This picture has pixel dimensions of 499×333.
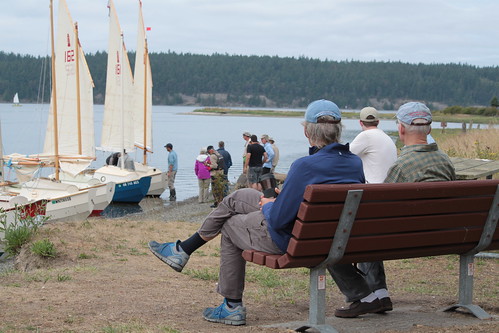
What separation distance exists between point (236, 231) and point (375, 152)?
1683mm

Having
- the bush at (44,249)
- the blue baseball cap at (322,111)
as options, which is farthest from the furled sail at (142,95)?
the blue baseball cap at (322,111)

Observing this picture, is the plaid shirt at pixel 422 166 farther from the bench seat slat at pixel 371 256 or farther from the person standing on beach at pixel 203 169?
the person standing on beach at pixel 203 169

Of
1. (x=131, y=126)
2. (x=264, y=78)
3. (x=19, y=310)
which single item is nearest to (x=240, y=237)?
(x=19, y=310)

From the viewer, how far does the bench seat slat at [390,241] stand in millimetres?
4426

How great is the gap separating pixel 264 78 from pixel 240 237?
614 feet

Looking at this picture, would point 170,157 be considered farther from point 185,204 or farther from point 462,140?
point 462,140

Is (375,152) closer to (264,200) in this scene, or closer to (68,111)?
(264,200)

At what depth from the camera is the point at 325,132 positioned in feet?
15.8

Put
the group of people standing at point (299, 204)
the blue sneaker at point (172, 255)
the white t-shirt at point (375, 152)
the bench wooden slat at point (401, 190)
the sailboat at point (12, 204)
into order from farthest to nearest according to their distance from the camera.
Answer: the sailboat at point (12, 204)
the white t-shirt at point (375, 152)
the blue sneaker at point (172, 255)
the group of people standing at point (299, 204)
the bench wooden slat at point (401, 190)

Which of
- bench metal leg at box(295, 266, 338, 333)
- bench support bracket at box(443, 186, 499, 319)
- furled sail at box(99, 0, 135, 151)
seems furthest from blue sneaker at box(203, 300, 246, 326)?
furled sail at box(99, 0, 135, 151)

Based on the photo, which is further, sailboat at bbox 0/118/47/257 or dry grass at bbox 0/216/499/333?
sailboat at bbox 0/118/47/257

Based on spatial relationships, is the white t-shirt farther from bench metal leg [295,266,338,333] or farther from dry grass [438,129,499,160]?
dry grass [438,129,499,160]

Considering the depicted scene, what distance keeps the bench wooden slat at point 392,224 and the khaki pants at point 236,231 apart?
49 cm

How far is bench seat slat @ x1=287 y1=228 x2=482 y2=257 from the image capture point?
14.5 feet
